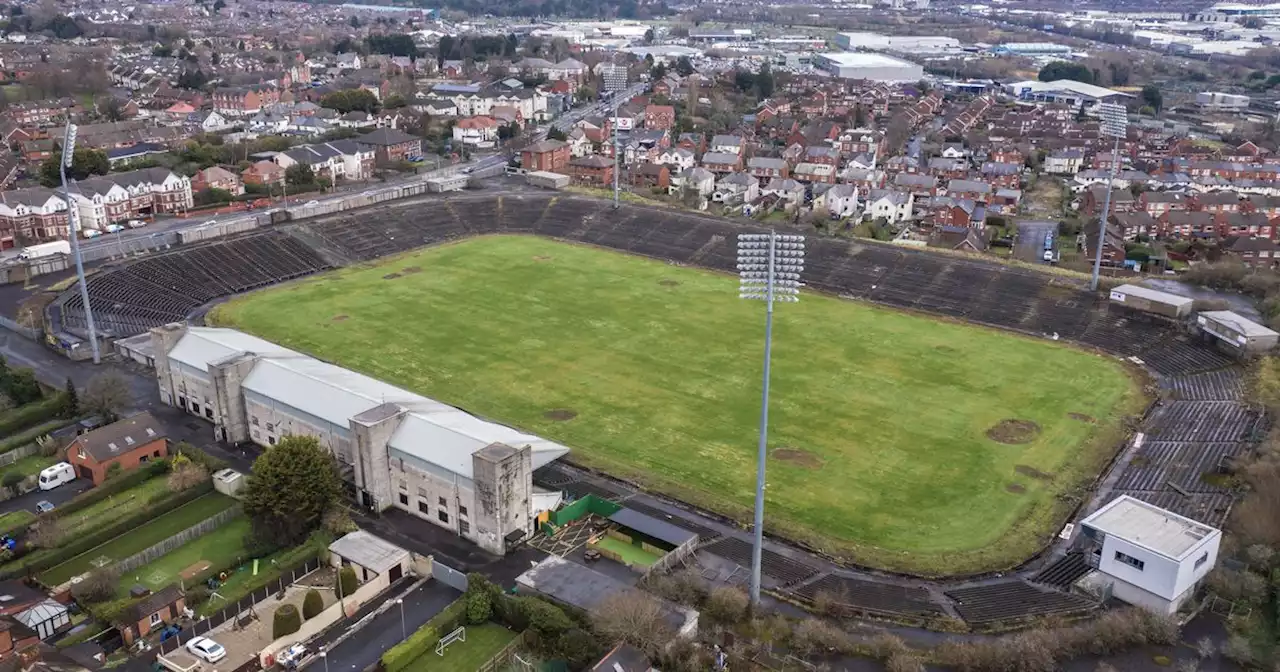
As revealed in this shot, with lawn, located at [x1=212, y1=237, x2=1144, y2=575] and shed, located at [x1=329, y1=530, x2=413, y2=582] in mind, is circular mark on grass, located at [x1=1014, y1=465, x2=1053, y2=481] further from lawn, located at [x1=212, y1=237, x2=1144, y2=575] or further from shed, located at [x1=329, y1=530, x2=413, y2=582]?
shed, located at [x1=329, y1=530, x2=413, y2=582]

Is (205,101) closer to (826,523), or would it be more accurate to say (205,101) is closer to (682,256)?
(682,256)

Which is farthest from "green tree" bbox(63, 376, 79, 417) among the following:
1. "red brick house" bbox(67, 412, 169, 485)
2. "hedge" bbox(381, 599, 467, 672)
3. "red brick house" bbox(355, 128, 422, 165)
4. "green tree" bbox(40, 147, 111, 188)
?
"red brick house" bbox(355, 128, 422, 165)

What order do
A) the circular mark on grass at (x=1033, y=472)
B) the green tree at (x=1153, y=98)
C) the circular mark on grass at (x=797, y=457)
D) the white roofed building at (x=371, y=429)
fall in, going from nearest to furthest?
the white roofed building at (x=371, y=429), the circular mark on grass at (x=1033, y=472), the circular mark on grass at (x=797, y=457), the green tree at (x=1153, y=98)

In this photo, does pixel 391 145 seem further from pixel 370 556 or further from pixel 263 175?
pixel 370 556

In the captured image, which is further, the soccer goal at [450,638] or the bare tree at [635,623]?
the soccer goal at [450,638]

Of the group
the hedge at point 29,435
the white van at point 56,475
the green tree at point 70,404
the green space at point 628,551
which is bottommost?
the green space at point 628,551

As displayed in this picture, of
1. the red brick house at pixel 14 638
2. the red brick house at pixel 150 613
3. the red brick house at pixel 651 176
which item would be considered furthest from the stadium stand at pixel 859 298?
the red brick house at pixel 14 638

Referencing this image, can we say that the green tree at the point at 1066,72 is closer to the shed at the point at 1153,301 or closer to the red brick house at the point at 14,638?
the shed at the point at 1153,301
